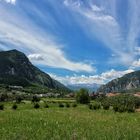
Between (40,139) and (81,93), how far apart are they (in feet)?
361

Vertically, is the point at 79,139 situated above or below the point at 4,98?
below

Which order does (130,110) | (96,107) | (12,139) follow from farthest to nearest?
(96,107), (130,110), (12,139)

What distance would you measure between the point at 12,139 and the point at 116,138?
21.1ft

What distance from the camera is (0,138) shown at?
19.3 m

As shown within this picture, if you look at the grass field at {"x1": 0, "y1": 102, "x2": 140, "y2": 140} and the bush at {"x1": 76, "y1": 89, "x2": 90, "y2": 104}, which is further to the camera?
the bush at {"x1": 76, "y1": 89, "x2": 90, "y2": 104}

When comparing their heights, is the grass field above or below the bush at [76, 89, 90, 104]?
below

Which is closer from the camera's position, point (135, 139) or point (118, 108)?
point (135, 139)

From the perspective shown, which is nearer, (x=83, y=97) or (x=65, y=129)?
(x=65, y=129)

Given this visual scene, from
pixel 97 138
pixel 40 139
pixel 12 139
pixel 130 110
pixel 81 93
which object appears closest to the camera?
pixel 12 139

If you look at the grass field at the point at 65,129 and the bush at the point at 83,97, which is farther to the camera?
the bush at the point at 83,97

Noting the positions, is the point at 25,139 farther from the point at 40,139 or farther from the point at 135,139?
the point at 135,139

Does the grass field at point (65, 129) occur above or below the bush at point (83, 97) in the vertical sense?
below

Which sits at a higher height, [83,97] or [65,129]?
[83,97]

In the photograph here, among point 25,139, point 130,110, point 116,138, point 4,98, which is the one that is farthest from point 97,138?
point 4,98
